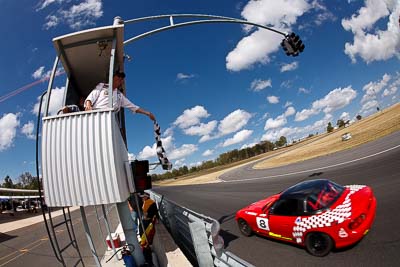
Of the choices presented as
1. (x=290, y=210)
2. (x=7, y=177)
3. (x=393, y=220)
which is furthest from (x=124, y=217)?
(x=7, y=177)

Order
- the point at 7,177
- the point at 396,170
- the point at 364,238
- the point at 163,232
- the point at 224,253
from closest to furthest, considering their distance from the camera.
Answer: the point at 224,253 < the point at 364,238 < the point at 163,232 < the point at 396,170 < the point at 7,177

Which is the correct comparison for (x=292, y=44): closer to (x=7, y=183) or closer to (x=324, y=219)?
(x=324, y=219)

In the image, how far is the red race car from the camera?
549cm

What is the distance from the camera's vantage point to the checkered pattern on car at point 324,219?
5.51 meters

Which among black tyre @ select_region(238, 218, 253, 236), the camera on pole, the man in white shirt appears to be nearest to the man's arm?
the man in white shirt

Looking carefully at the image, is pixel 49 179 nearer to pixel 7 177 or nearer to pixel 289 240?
pixel 289 240

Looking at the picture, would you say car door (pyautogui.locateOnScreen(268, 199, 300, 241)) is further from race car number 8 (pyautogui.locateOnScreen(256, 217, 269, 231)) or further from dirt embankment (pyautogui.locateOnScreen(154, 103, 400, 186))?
dirt embankment (pyautogui.locateOnScreen(154, 103, 400, 186))

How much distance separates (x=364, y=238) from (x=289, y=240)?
154cm

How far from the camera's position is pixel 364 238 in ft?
20.0

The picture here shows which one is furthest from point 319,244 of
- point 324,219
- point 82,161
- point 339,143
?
point 339,143

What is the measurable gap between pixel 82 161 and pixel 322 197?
492 cm

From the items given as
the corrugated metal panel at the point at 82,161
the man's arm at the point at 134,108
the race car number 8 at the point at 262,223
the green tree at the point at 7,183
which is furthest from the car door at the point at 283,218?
the green tree at the point at 7,183

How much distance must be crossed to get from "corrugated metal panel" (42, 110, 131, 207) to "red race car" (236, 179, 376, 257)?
418cm

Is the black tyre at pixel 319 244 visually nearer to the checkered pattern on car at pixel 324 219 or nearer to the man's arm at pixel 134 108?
the checkered pattern on car at pixel 324 219
